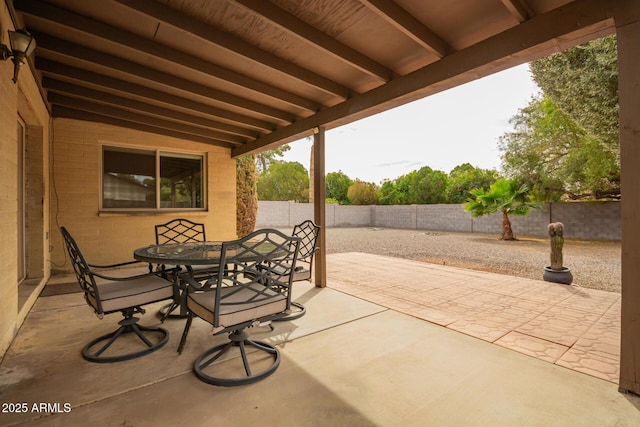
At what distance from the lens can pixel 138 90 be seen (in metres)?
3.83

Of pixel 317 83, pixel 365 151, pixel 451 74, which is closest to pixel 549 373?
pixel 451 74

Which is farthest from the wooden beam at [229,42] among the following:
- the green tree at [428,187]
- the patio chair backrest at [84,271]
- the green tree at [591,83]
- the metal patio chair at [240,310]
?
the green tree at [428,187]

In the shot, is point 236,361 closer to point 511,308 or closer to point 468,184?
point 511,308

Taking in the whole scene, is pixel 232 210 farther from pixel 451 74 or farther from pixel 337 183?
pixel 337 183

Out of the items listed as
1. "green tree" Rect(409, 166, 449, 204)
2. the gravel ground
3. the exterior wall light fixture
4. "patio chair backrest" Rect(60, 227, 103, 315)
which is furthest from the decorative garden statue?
"green tree" Rect(409, 166, 449, 204)

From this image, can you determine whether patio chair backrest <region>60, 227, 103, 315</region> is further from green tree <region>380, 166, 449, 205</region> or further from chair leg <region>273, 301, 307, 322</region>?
green tree <region>380, 166, 449, 205</region>

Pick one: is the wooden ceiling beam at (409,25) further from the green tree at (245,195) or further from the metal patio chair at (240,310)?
the green tree at (245,195)

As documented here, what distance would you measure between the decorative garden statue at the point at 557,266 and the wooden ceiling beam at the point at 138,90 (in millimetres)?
4682

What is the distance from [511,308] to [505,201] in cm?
778

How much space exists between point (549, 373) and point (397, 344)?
0.99 m

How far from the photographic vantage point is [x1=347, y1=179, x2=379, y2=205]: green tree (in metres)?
26.7

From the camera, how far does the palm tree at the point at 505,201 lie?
9742 mm

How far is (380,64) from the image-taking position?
10.2 ft

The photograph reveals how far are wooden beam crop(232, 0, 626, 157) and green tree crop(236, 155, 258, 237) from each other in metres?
3.68
